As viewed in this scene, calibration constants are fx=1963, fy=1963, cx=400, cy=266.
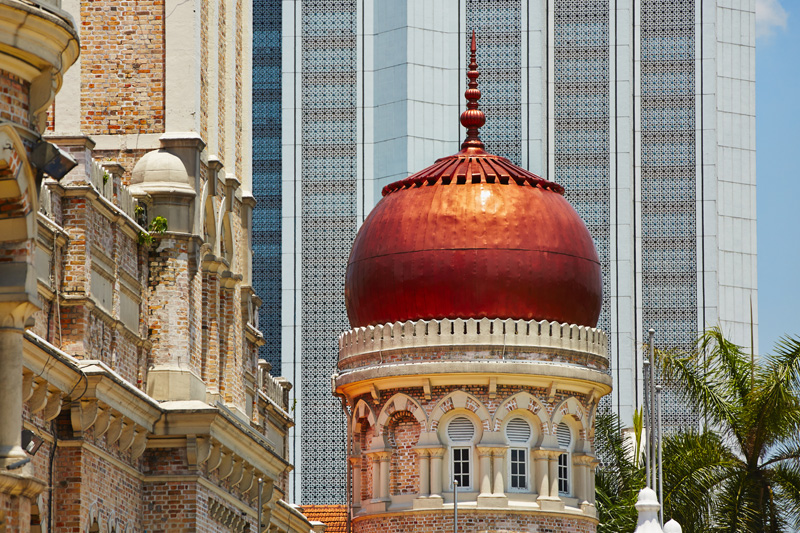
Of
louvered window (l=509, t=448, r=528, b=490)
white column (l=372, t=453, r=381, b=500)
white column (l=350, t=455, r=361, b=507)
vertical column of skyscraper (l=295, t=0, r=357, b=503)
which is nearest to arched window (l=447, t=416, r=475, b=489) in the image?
louvered window (l=509, t=448, r=528, b=490)

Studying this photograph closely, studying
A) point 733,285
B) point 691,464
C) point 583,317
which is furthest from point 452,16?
point 691,464

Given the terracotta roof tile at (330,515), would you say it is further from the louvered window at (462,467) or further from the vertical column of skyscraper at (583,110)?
the vertical column of skyscraper at (583,110)

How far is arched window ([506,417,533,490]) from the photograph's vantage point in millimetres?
41188

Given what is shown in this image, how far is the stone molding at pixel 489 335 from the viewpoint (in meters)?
41.0

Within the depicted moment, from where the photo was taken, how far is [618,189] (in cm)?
5809

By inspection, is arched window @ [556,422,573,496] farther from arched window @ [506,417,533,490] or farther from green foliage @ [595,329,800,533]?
green foliage @ [595,329,800,533]

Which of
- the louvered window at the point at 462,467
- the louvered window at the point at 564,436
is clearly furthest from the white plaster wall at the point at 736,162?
the louvered window at the point at 462,467

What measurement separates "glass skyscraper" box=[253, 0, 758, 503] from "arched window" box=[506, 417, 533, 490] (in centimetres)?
1679

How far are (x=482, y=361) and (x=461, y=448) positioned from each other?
1929 millimetres

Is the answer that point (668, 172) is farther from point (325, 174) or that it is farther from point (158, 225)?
point (158, 225)

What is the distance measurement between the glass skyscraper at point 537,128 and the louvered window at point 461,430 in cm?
1638

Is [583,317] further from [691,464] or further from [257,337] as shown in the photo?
[257,337]

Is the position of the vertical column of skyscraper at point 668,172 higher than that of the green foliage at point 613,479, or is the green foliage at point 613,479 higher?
the vertical column of skyscraper at point 668,172

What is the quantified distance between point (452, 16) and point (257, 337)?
26480 millimetres
